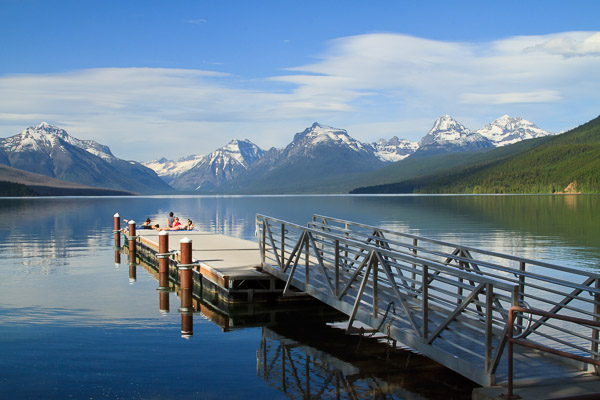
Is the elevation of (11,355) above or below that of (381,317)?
below

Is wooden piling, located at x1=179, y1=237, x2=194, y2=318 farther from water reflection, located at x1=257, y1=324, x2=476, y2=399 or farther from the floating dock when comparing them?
water reflection, located at x1=257, y1=324, x2=476, y2=399

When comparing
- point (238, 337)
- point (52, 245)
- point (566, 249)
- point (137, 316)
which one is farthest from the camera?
point (52, 245)

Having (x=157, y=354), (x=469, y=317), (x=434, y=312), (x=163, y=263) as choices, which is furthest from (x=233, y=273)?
(x=469, y=317)

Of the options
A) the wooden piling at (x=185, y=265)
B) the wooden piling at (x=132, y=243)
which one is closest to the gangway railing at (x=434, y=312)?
the wooden piling at (x=185, y=265)

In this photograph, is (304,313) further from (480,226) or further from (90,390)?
(480,226)

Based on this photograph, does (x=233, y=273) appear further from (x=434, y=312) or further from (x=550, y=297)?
(x=550, y=297)

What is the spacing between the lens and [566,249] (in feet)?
119

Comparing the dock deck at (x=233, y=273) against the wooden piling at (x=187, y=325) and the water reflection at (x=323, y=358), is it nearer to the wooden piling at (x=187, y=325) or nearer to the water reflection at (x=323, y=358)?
the water reflection at (x=323, y=358)

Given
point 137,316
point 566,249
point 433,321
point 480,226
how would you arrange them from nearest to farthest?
point 433,321
point 137,316
point 566,249
point 480,226

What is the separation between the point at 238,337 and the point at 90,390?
5.11 meters

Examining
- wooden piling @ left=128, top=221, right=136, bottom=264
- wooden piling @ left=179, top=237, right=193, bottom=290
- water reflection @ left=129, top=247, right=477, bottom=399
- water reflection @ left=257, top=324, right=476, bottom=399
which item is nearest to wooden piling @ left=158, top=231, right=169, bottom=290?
wooden piling @ left=179, top=237, right=193, bottom=290

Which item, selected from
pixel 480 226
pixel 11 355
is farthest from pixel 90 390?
pixel 480 226

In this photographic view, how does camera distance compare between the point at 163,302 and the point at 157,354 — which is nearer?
the point at 157,354

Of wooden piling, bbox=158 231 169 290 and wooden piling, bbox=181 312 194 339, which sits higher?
wooden piling, bbox=158 231 169 290
